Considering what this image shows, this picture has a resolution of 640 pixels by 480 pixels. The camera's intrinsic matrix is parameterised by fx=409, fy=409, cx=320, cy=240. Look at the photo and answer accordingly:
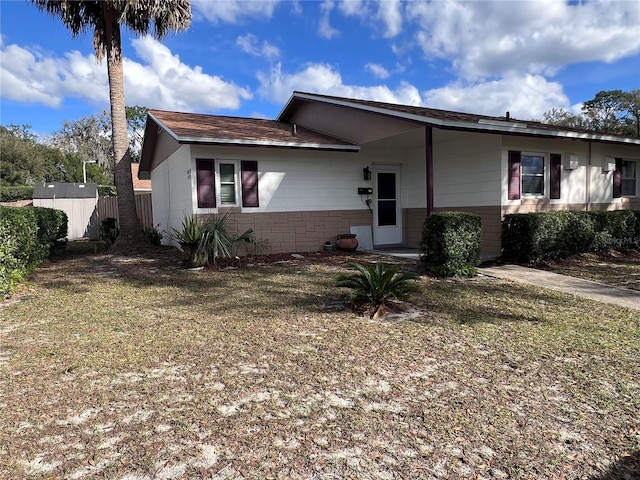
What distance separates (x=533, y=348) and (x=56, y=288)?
7.25 m

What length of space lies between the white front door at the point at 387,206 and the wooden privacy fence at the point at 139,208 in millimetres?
9516

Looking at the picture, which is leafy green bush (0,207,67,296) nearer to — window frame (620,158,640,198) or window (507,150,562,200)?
window (507,150,562,200)

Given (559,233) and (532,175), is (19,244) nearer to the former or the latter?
(559,233)

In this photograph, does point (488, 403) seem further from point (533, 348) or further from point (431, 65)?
point (431, 65)

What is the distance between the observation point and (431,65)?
18078 mm

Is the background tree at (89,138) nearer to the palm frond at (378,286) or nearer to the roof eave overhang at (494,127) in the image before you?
the roof eave overhang at (494,127)

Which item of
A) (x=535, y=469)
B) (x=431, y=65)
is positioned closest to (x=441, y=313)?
(x=535, y=469)

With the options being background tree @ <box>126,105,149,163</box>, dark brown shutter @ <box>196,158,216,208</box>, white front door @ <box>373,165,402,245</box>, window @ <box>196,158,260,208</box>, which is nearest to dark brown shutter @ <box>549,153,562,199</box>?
white front door @ <box>373,165,402,245</box>

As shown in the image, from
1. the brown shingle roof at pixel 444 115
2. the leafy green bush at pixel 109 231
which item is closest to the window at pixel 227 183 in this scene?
the brown shingle roof at pixel 444 115

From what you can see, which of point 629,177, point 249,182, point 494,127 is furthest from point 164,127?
point 629,177

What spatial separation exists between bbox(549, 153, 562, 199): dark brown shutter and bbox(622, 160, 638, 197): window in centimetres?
370

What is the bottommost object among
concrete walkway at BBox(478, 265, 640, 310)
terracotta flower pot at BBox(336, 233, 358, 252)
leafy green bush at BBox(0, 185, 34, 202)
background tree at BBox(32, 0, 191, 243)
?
concrete walkway at BBox(478, 265, 640, 310)

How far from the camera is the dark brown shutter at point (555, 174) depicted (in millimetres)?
10922

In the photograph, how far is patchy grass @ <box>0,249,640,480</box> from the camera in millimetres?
2334
